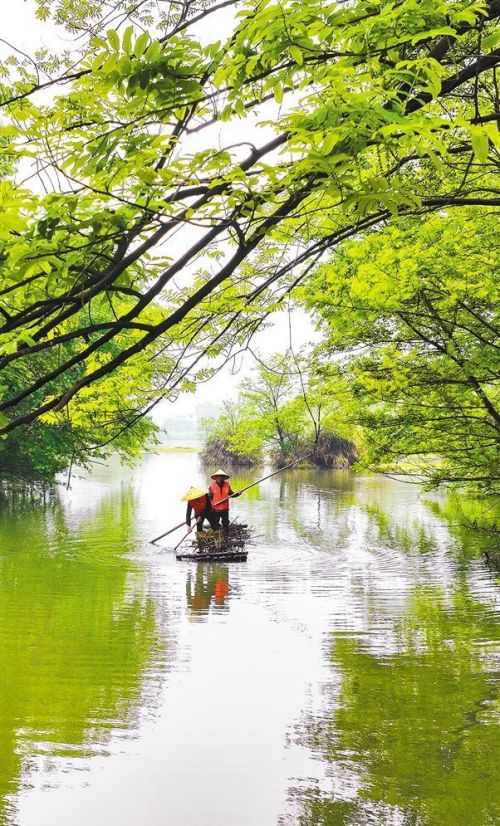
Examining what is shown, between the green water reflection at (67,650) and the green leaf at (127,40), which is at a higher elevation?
the green leaf at (127,40)

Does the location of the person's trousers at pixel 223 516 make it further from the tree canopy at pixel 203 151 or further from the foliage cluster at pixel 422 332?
the tree canopy at pixel 203 151

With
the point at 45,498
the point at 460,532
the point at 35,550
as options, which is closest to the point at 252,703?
the point at 35,550

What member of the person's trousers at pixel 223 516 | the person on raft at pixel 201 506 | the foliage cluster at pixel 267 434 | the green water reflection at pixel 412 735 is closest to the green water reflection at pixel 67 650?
the person on raft at pixel 201 506

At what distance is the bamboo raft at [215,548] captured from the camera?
43.6ft

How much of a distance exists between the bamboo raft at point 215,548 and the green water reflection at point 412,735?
544cm

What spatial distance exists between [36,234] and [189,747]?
417 cm

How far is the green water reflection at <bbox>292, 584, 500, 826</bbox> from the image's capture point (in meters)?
4.27

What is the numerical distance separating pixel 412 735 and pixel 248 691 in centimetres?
157

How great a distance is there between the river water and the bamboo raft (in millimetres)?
368

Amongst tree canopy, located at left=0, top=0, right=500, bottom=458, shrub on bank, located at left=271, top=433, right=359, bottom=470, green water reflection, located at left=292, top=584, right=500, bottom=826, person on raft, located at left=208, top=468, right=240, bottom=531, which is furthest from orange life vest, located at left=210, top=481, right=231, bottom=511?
shrub on bank, located at left=271, top=433, right=359, bottom=470

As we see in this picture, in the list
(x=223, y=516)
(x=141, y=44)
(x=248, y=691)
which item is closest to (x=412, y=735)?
(x=248, y=691)

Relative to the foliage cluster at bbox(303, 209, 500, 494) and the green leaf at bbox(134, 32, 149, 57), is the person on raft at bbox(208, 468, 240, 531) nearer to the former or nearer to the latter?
the foliage cluster at bbox(303, 209, 500, 494)

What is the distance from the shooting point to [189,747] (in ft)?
17.0

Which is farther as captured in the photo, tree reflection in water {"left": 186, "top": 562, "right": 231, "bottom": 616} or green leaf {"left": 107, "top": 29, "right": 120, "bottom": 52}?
tree reflection in water {"left": 186, "top": 562, "right": 231, "bottom": 616}
